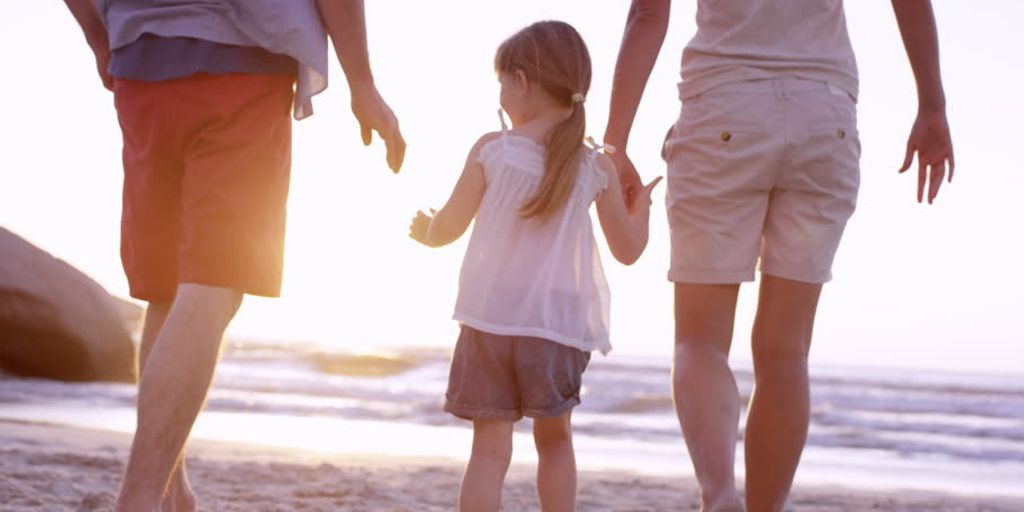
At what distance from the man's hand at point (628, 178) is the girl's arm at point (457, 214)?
1.11 ft

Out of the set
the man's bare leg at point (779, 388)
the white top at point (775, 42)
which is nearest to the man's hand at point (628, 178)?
the white top at point (775, 42)

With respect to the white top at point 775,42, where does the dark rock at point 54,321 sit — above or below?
below

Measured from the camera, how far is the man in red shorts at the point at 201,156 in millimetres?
2971

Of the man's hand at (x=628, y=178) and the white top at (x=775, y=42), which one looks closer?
the white top at (x=775, y=42)

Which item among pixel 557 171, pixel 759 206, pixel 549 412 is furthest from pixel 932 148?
pixel 549 412

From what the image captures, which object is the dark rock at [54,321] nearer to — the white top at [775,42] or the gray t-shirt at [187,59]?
the gray t-shirt at [187,59]

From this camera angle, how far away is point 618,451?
988cm

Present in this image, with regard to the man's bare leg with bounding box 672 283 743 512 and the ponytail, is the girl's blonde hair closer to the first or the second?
the ponytail

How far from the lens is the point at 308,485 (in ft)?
19.9

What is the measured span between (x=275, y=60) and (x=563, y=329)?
100 cm

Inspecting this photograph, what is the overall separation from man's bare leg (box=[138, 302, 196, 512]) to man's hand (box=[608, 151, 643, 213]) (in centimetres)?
120

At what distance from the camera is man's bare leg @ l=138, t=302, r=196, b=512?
11.0 feet

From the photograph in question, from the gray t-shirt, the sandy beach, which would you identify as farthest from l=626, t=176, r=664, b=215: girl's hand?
the sandy beach

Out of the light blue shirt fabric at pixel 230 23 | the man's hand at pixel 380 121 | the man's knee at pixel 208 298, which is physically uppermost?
the light blue shirt fabric at pixel 230 23
